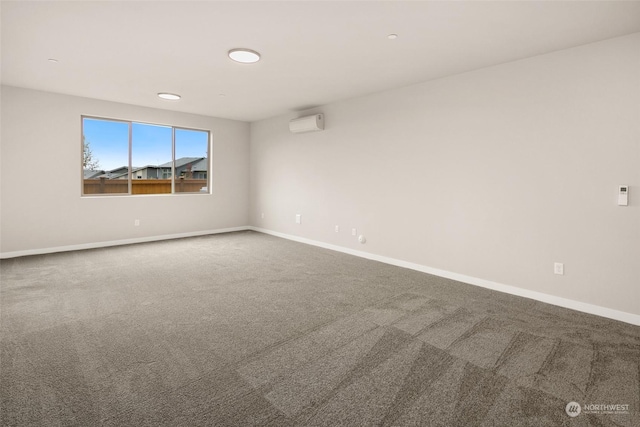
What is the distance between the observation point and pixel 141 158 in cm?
599

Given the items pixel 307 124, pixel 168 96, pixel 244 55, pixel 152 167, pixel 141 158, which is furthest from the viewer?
pixel 152 167

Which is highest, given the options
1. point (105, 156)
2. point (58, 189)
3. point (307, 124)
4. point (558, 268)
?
point (307, 124)

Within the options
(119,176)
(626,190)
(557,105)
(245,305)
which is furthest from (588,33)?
(119,176)

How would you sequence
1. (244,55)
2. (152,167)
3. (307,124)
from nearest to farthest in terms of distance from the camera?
(244,55)
(307,124)
(152,167)

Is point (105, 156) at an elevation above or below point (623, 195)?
above

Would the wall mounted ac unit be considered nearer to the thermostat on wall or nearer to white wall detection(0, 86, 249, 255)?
white wall detection(0, 86, 249, 255)

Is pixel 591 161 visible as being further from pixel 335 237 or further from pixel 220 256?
pixel 220 256

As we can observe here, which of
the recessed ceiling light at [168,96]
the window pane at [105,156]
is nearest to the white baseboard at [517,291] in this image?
the recessed ceiling light at [168,96]

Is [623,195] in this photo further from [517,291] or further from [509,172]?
[517,291]

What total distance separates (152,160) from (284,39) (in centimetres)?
518

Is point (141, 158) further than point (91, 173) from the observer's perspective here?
Yes

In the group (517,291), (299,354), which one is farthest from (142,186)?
(517,291)

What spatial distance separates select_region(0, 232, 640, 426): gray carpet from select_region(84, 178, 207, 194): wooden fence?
2241mm

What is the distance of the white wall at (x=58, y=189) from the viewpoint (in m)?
4.72
